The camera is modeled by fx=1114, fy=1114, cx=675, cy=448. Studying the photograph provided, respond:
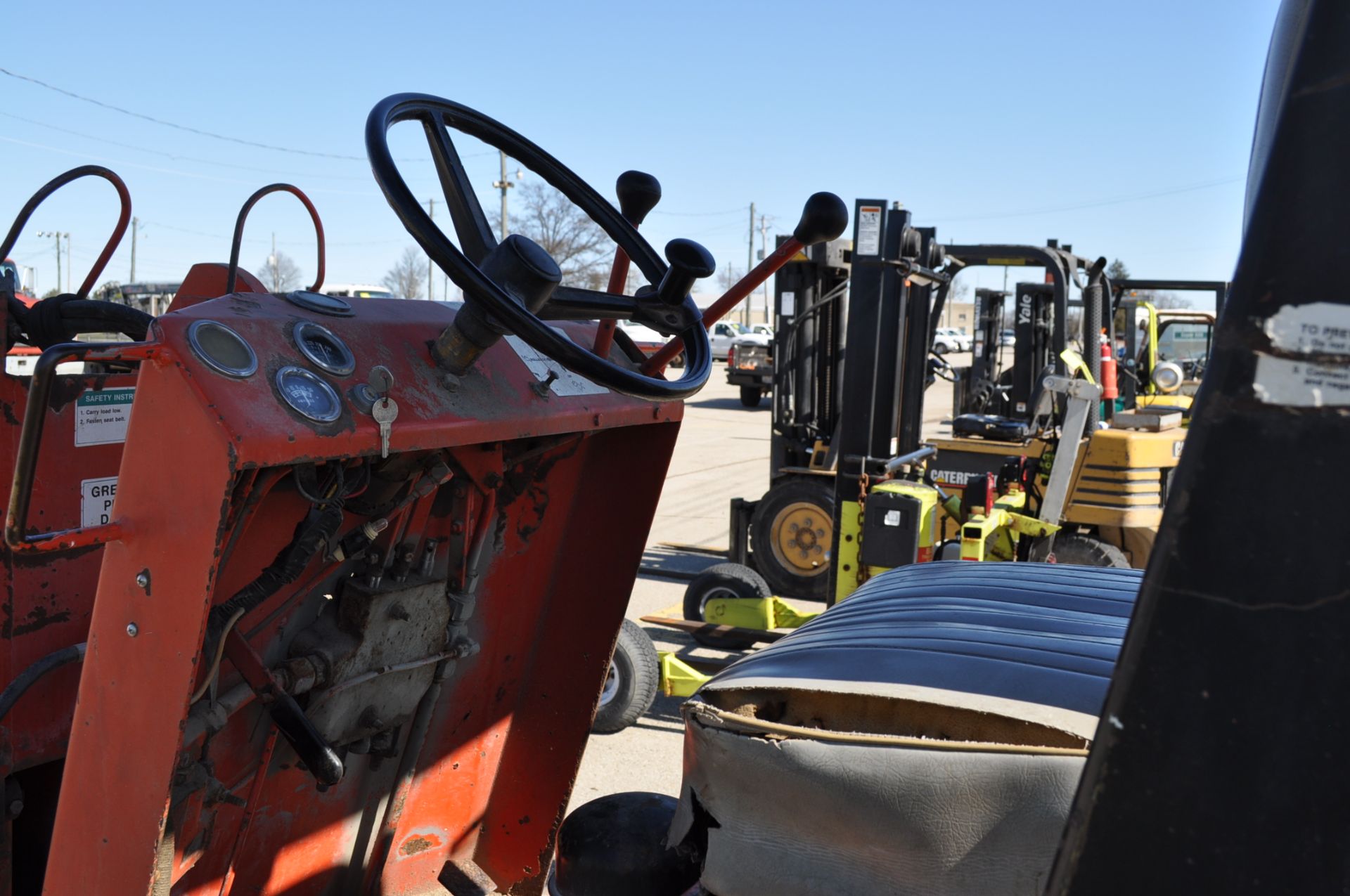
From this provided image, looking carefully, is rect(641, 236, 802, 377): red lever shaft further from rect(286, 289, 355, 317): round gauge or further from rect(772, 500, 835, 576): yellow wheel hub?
rect(772, 500, 835, 576): yellow wheel hub

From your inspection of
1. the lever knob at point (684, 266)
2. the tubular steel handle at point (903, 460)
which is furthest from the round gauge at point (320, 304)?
the tubular steel handle at point (903, 460)

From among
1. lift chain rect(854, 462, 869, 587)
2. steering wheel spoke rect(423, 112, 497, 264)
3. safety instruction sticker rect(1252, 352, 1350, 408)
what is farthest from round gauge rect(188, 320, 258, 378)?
lift chain rect(854, 462, 869, 587)

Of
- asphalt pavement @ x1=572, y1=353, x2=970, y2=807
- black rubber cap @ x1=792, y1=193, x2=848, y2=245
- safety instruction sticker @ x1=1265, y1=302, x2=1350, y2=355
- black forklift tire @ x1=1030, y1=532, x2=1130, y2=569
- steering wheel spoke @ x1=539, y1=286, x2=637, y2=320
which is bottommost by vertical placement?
asphalt pavement @ x1=572, y1=353, x2=970, y2=807

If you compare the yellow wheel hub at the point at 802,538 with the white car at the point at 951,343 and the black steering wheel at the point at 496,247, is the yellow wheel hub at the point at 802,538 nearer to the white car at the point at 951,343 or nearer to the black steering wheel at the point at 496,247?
the black steering wheel at the point at 496,247

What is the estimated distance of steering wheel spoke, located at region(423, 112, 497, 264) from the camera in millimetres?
1796

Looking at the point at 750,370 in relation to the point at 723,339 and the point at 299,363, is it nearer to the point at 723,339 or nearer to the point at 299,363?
the point at 723,339

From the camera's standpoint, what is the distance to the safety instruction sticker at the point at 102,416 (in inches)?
93.8

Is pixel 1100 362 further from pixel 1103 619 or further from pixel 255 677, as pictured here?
pixel 255 677

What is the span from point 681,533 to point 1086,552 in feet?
13.3

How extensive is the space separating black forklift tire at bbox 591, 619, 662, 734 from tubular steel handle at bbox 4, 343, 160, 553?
10.5 feet

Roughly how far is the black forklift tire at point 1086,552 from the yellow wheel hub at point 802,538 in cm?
157

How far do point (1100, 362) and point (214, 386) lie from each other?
6.69m

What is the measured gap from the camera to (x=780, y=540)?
7500mm

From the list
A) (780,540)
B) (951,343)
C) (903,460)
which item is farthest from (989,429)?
(951,343)
